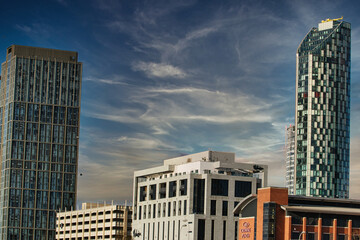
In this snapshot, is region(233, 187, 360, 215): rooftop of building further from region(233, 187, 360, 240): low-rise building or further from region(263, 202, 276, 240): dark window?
region(263, 202, 276, 240): dark window

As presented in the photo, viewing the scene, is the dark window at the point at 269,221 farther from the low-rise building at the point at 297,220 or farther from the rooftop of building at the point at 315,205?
the rooftop of building at the point at 315,205

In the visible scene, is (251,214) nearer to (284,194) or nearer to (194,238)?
(284,194)

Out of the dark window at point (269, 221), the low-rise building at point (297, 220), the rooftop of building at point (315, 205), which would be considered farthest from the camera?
the rooftop of building at point (315, 205)

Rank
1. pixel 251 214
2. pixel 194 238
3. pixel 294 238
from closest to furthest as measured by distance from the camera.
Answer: pixel 294 238, pixel 251 214, pixel 194 238

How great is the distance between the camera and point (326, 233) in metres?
155

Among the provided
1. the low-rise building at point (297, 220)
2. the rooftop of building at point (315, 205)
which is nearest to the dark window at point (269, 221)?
the low-rise building at point (297, 220)

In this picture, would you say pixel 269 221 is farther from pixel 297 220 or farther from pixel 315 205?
pixel 315 205

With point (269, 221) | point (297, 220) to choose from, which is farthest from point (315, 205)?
point (269, 221)

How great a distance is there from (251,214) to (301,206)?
42.0ft

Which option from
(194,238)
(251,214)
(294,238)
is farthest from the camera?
(194,238)

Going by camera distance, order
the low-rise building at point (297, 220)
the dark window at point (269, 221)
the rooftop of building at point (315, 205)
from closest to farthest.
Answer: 1. the low-rise building at point (297, 220)
2. the dark window at point (269, 221)
3. the rooftop of building at point (315, 205)

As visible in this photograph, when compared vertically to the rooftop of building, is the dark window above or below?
below

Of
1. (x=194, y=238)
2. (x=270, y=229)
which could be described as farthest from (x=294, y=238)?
(x=194, y=238)

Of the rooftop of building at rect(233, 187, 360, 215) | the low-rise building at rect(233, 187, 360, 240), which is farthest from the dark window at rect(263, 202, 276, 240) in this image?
the rooftop of building at rect(233, 187, 360, 215)
